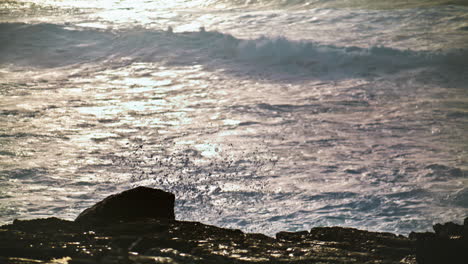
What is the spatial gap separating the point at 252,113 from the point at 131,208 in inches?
216

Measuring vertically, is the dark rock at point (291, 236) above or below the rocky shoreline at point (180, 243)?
below

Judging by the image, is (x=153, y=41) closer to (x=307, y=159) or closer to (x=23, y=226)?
(x=307, y=159)

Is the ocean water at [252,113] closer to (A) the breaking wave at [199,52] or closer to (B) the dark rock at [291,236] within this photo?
(A) the breaking wave at [199,52]

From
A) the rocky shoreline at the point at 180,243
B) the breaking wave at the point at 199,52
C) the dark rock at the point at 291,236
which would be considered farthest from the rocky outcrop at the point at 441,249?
the breaking wave at the point at 199,52

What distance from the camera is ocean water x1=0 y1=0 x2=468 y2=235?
17.9 ft

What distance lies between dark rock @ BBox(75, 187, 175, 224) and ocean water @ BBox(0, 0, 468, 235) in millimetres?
1716

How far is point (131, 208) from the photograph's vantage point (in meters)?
3.15

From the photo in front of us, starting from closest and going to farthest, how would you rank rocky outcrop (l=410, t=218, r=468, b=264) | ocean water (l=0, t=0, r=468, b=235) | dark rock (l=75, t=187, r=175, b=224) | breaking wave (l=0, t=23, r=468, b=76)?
rocky outcrop (l=410, t=218, r=468, b=264) → dark rock (l=75, t=187, r=175, b=224) → ocean water (l=0, t=0, r=468, b=235) → breaking wave (l=0, t=23, r=468, b=76)

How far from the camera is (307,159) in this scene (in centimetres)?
662

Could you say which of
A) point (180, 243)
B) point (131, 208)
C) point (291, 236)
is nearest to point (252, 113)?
point (131, 208)

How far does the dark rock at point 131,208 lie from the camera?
3.07m

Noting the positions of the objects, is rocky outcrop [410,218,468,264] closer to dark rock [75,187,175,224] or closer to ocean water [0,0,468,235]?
dark rock [75,187,175,224]

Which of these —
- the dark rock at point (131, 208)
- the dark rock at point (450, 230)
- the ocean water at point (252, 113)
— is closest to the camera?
the dark rock at point (450, 230)

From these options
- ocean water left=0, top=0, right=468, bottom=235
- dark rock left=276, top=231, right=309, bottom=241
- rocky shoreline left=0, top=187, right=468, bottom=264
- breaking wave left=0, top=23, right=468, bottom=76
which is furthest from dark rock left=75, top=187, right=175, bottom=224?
breaking wave left=0, top=23, right=468, bottom=76
